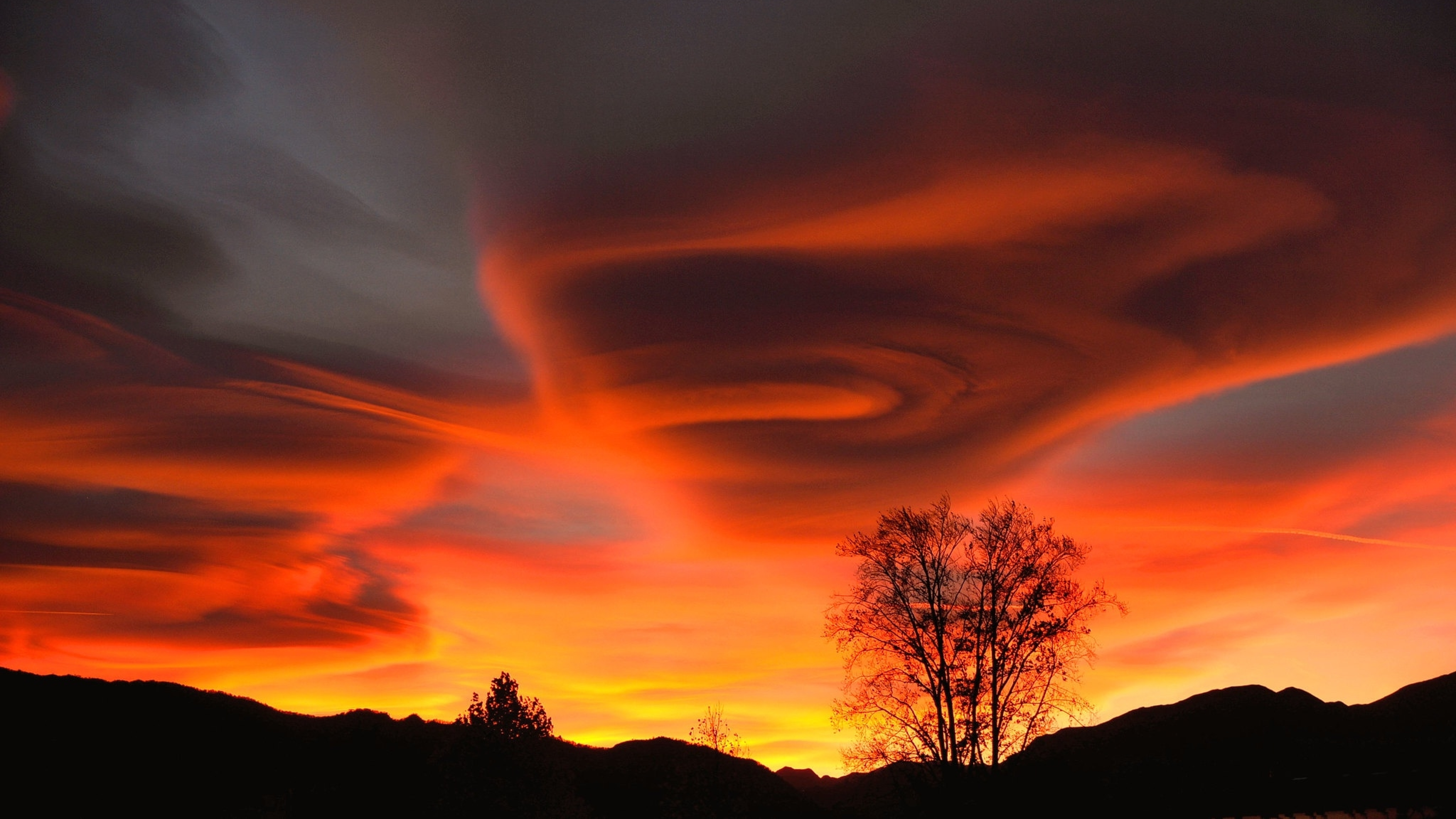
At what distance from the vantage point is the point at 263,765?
353 ft

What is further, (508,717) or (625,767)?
(625,767)

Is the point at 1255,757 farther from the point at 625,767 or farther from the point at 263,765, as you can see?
the point at 263,765

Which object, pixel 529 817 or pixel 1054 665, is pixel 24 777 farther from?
pixel 1054 665

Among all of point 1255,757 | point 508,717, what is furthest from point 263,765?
point 1255,757

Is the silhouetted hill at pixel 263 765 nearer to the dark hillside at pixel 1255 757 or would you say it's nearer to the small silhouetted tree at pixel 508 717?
the small silhouetted tree at pixel 508 717

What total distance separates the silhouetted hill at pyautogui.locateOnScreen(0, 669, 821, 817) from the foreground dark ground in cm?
26

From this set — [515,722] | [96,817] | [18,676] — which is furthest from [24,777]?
[515,722]

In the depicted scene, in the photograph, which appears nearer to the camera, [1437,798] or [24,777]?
[1437,798]

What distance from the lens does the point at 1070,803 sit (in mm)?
33031

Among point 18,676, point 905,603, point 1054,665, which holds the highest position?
point 18,676

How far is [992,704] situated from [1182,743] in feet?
400

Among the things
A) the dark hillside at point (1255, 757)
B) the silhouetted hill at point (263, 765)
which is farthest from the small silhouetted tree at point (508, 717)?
the dark hillside at point (1255, 757)

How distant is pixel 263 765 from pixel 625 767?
7121 centimetres

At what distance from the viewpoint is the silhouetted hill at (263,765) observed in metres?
77.0
